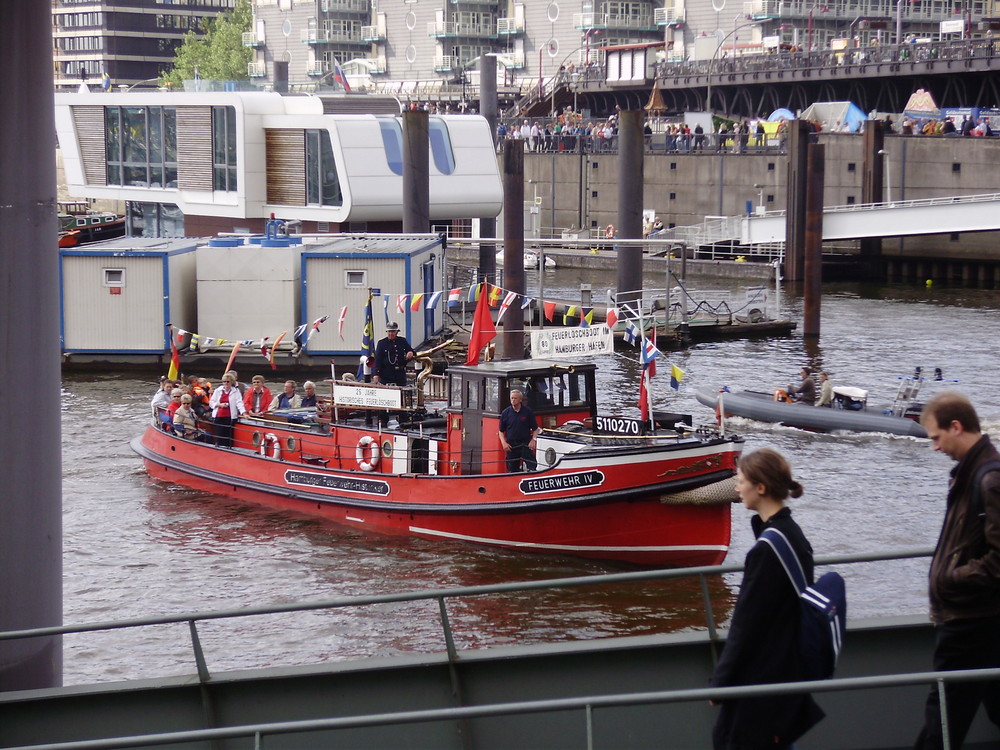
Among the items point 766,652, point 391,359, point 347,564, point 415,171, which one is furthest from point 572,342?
point 415,171

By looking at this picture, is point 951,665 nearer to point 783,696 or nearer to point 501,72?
point 783,696

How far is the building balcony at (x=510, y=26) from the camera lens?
383ft

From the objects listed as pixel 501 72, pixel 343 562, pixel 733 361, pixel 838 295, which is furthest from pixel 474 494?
pixel 501 72

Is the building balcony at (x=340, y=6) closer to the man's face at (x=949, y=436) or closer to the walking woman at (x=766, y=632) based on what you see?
the man's face at (x=949, y=436)

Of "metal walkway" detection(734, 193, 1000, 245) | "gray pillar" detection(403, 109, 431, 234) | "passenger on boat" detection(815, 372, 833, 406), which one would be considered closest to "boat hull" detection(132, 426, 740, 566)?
"passenger on boat" detection(815, 372, 833, 406)

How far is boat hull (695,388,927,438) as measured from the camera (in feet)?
88.2

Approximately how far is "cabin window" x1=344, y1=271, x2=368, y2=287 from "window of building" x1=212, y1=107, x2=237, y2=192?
1086cm

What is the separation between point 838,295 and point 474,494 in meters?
36.8

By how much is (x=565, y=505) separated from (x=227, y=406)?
7574 mm

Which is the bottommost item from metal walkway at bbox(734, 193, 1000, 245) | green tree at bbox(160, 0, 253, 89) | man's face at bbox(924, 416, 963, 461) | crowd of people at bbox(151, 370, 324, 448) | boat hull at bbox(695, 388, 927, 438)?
boat hull at bbox(695, 388, 927, 438)

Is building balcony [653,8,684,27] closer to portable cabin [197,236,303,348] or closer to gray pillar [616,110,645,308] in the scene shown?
gray pillar [616,110,645,308]

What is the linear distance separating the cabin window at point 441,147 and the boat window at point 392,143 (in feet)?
5.69

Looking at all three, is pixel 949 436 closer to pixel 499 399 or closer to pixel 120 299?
pixel 499 399

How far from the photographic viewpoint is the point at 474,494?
759 inches
